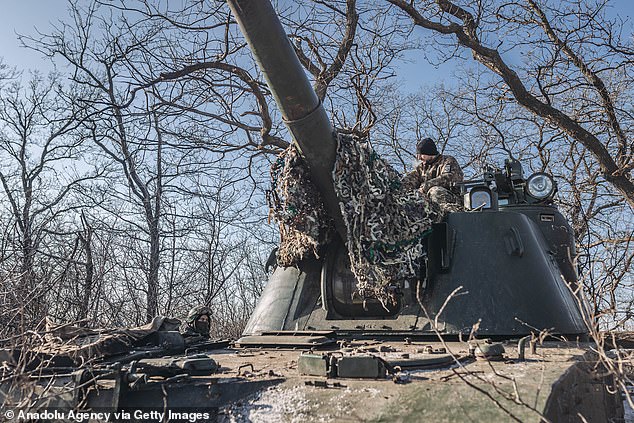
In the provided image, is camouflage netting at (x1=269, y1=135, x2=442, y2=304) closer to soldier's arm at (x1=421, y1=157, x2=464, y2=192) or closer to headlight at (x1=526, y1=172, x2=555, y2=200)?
soldier's arm at (x1=421, y1=157, x2=464, y2=192)

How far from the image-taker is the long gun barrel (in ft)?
11.8

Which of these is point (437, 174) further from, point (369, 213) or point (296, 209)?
point (296, 209)

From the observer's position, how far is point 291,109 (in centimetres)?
411

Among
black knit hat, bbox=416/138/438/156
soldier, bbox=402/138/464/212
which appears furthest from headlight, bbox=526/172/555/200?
black knit hat, bbox=416/138/438/156

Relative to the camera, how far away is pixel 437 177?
6.13 metres

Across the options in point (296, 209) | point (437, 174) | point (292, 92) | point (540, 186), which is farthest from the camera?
point (437, 174)

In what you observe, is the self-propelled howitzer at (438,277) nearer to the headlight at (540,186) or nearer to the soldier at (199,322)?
the headlight at (540,186)

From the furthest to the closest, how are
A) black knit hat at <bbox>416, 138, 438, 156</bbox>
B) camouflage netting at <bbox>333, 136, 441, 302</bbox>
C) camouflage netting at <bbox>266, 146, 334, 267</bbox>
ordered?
black knit hat at <bbox>416, 138, 438, 156</bbox> < camouflage netting at <bbox>266, 146, 334, 267</bbox> < camouflage netting at <bbox>333, 136, 441, 302</bbox>

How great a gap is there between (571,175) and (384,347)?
13.1 metres

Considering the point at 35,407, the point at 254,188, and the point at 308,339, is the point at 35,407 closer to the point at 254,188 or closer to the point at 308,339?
the point at 308,339

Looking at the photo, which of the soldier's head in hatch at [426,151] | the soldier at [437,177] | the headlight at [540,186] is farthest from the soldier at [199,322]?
the headlight at [540,186]

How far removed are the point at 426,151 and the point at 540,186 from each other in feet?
4.76

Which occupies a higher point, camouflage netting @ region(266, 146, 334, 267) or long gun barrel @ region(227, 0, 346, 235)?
long gun barrel @ region(227, 0, 346, 235)

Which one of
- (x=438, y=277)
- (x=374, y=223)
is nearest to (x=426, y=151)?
(x=438, y=277)
